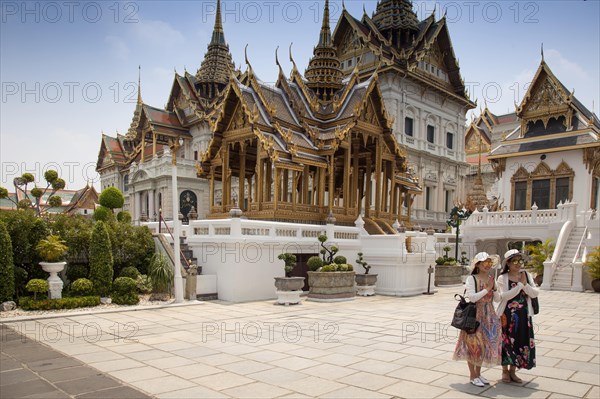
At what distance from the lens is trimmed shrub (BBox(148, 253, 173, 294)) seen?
42.3 ft

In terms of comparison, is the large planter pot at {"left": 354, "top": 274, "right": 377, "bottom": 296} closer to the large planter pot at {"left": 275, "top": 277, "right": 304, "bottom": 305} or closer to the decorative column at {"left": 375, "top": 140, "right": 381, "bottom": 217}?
the large planter pot at {"left": 275, "top": 277, "right": 304, "bottom": 305}

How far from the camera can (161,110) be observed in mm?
50750

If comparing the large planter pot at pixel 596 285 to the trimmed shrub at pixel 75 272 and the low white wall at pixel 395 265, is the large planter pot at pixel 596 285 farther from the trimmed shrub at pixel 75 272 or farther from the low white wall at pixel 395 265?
the trimmed shrub at pixel 75 272

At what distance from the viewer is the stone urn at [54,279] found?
11.3 metres

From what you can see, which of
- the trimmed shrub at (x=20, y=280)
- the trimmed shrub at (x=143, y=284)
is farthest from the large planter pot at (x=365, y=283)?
the trimmed shrub at (x=20, y=280)

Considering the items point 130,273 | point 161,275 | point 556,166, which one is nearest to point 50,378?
point 161,275

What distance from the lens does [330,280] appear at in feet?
45.9

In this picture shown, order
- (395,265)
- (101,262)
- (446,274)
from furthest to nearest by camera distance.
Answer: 1. (446,274)
2. (395,265)
3. (101,262)

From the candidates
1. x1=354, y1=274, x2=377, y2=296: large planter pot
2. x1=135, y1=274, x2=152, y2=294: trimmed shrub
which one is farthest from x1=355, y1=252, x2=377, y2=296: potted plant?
x1=135, y1=274, x2=152, y2=294: trimmed shrub

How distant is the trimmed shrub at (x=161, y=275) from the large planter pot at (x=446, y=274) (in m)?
11.1

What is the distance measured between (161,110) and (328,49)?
3469 cm

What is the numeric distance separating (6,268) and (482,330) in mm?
9846

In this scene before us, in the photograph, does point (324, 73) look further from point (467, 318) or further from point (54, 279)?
point (467, 318)

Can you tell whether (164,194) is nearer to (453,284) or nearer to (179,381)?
(453,284)
